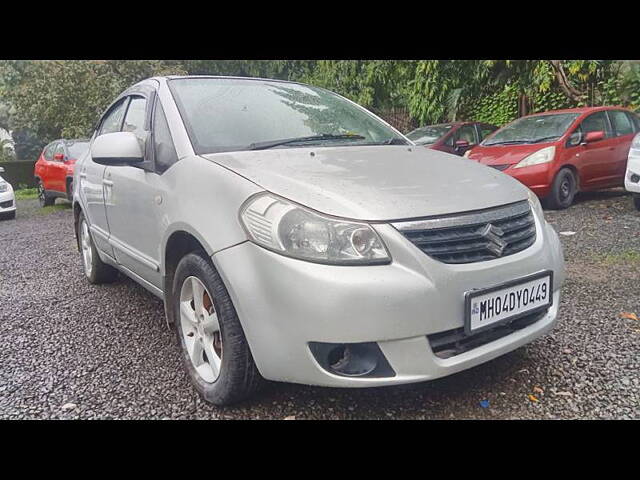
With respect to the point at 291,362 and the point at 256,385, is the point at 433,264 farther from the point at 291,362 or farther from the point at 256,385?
the point at 256,385

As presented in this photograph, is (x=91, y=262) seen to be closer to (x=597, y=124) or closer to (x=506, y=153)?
(x=506, y=153)

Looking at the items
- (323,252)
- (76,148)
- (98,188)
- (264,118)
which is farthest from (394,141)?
(76,148)

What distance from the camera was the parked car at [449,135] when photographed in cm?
923

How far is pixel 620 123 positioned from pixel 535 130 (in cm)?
143

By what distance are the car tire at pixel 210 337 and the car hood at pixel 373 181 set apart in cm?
48

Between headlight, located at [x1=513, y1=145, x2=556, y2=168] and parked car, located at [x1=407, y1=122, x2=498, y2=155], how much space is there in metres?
2.10

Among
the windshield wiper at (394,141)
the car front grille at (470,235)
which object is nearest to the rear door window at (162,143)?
the windshield wiper at (394,141)

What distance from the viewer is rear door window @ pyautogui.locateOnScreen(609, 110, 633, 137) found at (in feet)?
25.6

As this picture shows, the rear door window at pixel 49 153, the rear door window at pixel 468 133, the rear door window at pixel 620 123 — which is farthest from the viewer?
the rear door window at pixel 49 153

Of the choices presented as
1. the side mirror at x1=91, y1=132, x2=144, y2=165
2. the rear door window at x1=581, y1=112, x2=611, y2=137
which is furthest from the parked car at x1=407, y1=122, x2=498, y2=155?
the side mirror at x1=91, y1=132, x2=144, y2=165

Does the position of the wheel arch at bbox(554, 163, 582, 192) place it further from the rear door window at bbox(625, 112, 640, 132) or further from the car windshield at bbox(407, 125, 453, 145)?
the car windshield at bbox(407, 125, 453, 145)

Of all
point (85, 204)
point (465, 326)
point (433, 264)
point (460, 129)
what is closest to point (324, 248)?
point (433, 264)

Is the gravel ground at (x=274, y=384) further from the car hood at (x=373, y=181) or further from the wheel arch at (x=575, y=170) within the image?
the wheel arch at (x=575, y=170)

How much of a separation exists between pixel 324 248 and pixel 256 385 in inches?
27.3
